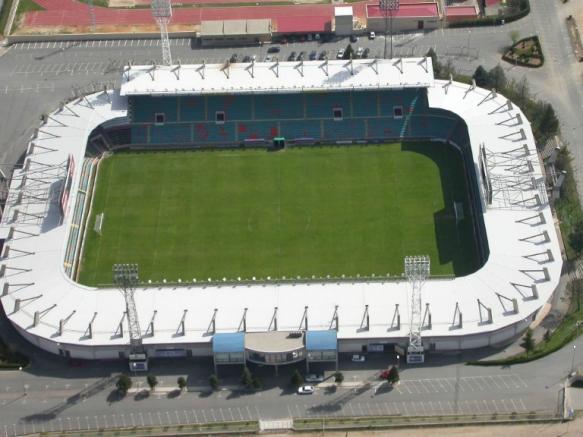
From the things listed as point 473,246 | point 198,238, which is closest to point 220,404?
point 198,238

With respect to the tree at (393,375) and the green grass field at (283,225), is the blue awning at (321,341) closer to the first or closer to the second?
the tree at (393,375)

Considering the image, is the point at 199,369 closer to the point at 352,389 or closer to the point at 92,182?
the point at 352,389

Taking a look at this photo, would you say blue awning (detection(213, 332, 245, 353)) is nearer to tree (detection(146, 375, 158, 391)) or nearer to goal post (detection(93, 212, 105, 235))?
tree (detection(146, 375, 158, 391))

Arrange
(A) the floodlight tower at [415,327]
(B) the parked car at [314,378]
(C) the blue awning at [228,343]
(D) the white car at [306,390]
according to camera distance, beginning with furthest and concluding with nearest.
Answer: (B) the parked car at [314,378]
(C) the blue awning at [228,343]
(A) the floodlight tower at [415,327]
(D) the white car at [306,390]

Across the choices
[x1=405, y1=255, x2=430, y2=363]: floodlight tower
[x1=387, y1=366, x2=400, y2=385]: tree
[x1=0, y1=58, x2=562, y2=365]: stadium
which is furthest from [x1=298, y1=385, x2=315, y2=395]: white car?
[x1=405, y1=255, x2=430, y2=363]: floodlight tower

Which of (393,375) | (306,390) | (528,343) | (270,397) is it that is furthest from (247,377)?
(528,343)

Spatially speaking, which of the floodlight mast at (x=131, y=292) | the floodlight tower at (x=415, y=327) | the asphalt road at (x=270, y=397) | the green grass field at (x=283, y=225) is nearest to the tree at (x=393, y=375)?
the asphalt road at (x=270, y=397)

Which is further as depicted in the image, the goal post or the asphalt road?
the goal post

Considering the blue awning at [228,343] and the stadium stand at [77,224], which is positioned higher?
the stadium stand at [77,224]
